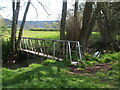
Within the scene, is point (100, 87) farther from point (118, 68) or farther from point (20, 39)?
point (20, 39)

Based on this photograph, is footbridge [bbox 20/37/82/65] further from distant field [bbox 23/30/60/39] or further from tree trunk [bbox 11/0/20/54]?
distant field [bbox 23/30/60/39]

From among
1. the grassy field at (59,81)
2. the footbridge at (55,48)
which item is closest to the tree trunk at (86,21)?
the footbridge at (55,48)

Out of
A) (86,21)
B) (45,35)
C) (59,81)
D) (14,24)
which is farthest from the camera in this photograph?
(45,35)

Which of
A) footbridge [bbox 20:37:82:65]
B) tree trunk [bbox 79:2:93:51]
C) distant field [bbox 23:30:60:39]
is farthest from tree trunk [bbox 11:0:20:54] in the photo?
tree trunk [bbox 79:2:93:51]

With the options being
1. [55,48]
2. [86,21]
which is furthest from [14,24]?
[86,21]

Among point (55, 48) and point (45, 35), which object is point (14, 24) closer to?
point (55, 48)

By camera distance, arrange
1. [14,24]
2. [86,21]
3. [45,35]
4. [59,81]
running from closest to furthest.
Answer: [59,81]
[86,21]
[14,24]
[45,35]

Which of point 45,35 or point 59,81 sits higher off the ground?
point 59,81

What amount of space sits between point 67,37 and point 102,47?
5028 mm

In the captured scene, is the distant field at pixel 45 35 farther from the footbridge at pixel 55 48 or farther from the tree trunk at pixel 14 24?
the tree trunk at pixel 14 24

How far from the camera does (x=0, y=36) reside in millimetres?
15789

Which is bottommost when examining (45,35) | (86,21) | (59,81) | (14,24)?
(45,35)

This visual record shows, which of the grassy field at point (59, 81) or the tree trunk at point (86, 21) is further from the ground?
the tree trunk at point (86, 21)

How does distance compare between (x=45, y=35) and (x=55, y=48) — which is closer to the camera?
(x=55, y=48)
